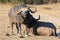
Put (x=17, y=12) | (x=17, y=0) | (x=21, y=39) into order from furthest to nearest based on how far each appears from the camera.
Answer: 1. (x=17, y=0)
2. (x=17, y=12)
3. (x=21, y=39)

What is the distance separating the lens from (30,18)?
12648 mm

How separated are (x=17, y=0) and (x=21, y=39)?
19.4 meters

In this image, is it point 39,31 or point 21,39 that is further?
point 39,31

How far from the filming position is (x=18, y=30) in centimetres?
1312

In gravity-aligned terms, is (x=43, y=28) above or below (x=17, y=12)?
below

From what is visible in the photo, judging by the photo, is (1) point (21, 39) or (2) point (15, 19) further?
(2) point (15, 19)

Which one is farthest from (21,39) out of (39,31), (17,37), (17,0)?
(17,0)

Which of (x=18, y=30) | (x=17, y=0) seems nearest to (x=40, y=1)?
(x=17, y=0)

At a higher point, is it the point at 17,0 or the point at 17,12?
the point at 17,12

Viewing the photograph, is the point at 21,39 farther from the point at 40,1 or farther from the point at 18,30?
the point at 40,1

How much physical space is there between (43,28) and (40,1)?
19208 millimetres

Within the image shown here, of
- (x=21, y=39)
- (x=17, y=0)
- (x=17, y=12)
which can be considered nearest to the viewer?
(x=21, y=39)

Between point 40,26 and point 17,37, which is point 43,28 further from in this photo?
point 17,37

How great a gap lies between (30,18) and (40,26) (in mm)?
595
